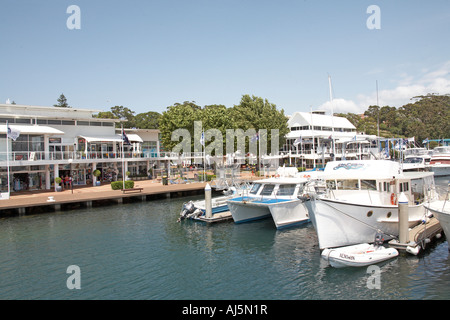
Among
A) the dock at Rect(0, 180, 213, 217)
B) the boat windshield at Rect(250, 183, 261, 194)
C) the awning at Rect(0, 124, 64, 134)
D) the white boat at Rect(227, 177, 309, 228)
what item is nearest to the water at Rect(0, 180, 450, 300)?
the white boat at Rect(227, 177, 309, 228)

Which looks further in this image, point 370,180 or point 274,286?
point 370,180

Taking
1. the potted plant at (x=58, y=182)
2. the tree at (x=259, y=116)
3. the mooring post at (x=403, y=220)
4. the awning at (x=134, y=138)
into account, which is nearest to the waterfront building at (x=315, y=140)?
the tree at (x=259, y=116)

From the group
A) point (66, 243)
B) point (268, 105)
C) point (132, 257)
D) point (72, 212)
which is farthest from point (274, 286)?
point (268, 105)

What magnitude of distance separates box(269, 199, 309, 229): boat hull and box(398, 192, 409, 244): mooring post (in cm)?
707

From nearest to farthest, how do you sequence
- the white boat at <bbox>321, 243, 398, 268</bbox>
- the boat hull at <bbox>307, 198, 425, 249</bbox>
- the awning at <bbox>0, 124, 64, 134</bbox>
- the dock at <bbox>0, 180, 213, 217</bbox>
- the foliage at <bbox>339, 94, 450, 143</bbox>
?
1. the white boat at <bbox>321, 243, 398, 268</bbox>
2. the boat hull at <bbox>307, 198, 425, 249</bbox>
3. the dock at <bbox>0, 180, 213, 217</bbox>
4. the awning at <bbox>0, 124, 64, 134</bbox>
5. the foliage at <bbox>339, 94, 450, 143</bbox>

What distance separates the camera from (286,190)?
24500mm

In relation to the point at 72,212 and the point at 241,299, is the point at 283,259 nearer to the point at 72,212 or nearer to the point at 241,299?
the point at 241,299

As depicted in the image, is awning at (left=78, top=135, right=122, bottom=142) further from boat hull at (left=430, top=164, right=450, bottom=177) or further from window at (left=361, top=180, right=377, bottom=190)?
boat hull at (left=430, top=164, right=450, bottom=177)

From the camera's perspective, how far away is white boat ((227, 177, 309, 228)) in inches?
910

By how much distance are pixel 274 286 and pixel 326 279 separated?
2430 mm

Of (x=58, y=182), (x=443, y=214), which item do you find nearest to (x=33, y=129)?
(x=58, y=182)

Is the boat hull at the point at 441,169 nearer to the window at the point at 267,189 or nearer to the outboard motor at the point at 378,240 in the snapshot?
the window at the point at 267,189

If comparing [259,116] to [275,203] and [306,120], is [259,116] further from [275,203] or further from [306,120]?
[275,203]
